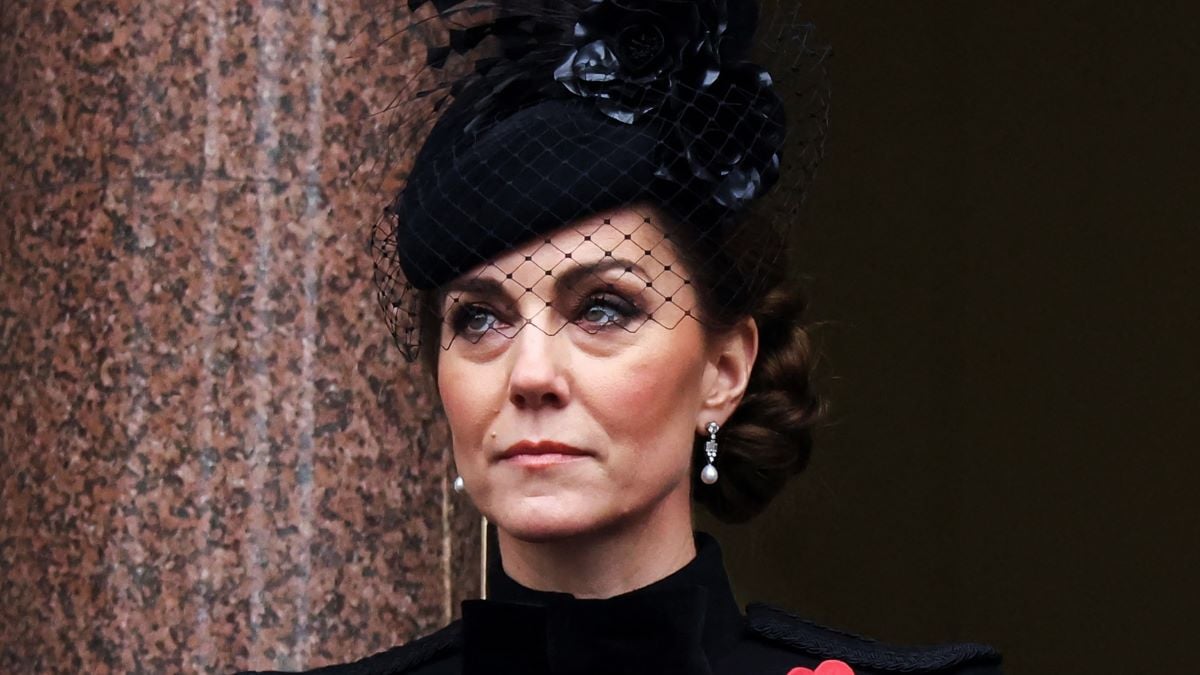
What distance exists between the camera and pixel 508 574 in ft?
8.90

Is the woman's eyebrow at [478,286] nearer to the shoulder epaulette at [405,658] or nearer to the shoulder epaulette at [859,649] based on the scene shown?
the shoulder epaulette at [405,658]

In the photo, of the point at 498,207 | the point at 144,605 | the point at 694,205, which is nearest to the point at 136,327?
the point at 144,605

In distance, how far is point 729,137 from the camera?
8.80 ft

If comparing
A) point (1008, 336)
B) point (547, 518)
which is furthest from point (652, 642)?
point (1008, 336)

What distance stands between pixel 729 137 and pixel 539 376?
1.46 feet

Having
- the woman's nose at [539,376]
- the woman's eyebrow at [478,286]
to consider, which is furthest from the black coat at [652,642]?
the woman's eyebrow at [478,286]

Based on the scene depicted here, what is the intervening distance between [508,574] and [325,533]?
19.6 inches

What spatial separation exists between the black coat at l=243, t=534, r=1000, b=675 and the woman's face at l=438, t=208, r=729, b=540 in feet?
0.39

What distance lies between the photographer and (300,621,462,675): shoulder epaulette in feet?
9.26

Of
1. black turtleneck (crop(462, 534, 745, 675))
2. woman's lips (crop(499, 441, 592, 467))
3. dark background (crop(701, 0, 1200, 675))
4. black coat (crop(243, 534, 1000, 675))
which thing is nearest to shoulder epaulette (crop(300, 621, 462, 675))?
black coat (crop(243, 534, 1000, 675))

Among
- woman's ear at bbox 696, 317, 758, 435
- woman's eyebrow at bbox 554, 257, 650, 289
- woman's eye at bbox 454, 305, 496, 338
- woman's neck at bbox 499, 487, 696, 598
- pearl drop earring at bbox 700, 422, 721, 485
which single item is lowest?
woman's neck at bbox 499, 487, 696, 598

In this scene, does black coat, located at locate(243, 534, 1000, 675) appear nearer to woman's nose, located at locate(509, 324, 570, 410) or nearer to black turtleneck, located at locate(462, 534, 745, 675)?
black turtleneck, located at locate(462, 534, 745, 675)

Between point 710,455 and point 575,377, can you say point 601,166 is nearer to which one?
point 575,377

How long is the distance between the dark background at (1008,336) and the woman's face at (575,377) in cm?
297
